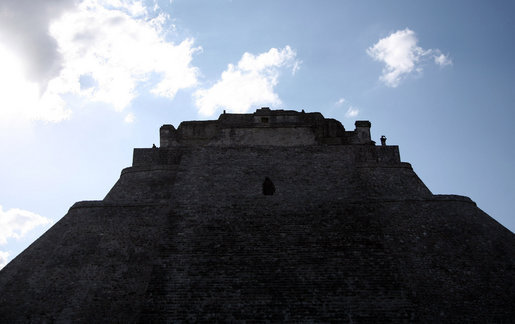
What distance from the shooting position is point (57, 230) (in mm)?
11961

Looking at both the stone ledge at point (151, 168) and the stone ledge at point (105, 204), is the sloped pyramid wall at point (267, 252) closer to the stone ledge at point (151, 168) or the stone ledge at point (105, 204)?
the stone ledge at point (105, 204)

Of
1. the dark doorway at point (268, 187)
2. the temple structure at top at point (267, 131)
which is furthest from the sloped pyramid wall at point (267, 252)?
the temple structure at top at point (267, 131)

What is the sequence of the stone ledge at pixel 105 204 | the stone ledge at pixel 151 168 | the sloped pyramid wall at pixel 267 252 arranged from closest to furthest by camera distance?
the sloped pyramid wall at pixel 267 252, the stone ledge at pixel 105 204, the stone ledge at pixel 151 168

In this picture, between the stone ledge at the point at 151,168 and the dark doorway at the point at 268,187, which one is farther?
the stone ledge at the point at 151,168

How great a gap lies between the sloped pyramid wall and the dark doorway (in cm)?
24

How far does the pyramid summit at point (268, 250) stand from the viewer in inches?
361

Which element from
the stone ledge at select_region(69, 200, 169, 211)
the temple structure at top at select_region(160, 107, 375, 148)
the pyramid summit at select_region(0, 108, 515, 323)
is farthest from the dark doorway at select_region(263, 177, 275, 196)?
the temple structure at top at select_region(160, 107, 375, 148)

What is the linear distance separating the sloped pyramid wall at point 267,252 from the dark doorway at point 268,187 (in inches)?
9.4

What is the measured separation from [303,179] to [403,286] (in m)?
4.17

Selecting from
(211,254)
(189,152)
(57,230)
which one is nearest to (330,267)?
(211,254)

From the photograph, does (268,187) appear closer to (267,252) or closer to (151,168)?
(267,252)

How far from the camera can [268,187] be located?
41.3ft

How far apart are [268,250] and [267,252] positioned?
69mm

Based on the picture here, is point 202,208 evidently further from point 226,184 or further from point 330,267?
point 330,267
